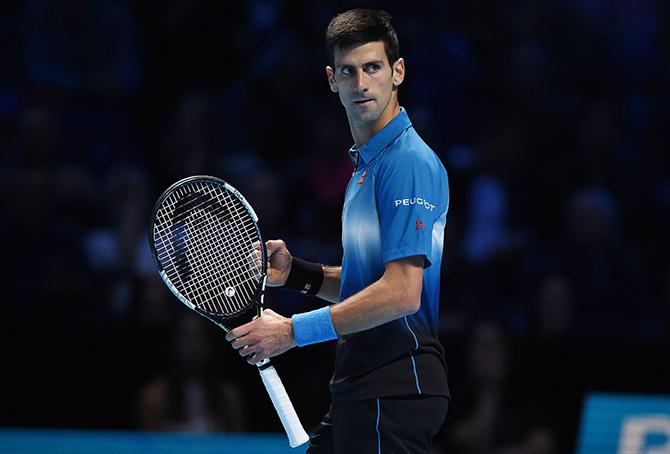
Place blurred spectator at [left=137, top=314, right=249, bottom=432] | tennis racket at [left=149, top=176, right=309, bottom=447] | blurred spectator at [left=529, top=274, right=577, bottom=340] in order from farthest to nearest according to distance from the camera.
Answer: blurred spectator at [left=529, top=274, right=577, bottom=340] < blurred spectator at [left=137, top=314, right=249, bottom=432] < tennis racket at [left=149, top=176, right=309, bottom=447]

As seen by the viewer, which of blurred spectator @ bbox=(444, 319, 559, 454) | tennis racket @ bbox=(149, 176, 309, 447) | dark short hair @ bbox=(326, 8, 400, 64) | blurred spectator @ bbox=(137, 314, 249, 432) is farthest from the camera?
blurred spectator @ bbox=(444, 319, 559, 454)

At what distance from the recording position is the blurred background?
21.7ft

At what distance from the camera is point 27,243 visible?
23.1ft

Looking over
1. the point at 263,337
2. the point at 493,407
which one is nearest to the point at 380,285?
the point at 263,337

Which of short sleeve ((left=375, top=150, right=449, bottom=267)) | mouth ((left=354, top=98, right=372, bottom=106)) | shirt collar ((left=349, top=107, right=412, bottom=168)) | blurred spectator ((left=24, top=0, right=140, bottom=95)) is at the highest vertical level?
blurred spectator ((left=24, top=0, right=140, bottom=95))

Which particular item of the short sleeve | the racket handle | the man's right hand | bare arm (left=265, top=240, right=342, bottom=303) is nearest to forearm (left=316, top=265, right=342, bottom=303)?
bare arm (left=265, top=240, right=342, bottom=303)

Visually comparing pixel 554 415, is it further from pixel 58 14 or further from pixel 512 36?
pixel 58 14

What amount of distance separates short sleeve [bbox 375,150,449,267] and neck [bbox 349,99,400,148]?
0.17 m

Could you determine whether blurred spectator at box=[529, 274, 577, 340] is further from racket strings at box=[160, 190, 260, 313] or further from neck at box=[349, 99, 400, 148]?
neck at box=[349, 99, 400, 148]

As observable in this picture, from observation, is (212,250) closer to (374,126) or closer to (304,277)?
(304,277)

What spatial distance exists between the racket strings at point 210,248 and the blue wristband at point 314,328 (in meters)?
0.43

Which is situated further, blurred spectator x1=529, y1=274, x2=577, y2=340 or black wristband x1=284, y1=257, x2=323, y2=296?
blurred spectator x1=529, y1=274, x2=577, y2=340

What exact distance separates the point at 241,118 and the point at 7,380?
2.63 meters

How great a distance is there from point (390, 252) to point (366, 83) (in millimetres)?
579
